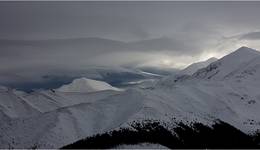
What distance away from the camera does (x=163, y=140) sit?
117 metres

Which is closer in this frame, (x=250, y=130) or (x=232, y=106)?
(x=250, y=130)

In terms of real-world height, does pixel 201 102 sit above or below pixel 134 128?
above

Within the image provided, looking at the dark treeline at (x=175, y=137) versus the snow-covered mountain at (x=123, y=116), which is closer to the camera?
the dark treeline at (x=175, y=137)

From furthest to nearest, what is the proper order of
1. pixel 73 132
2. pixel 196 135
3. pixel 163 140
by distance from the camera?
pixel 73 132 < pixel 196 135 < pixel 163 140

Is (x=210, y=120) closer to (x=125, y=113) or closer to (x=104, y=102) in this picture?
(x=125, y=113)

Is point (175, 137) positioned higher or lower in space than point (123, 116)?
lower

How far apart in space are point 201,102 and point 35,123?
70.5 metres

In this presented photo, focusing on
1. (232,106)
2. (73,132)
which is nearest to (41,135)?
(73,132)

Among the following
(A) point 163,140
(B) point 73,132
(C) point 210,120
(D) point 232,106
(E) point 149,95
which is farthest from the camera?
(D) point 232,106

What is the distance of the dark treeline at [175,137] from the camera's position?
11325 cm

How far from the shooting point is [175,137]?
120438mm

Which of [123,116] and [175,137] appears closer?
[175,137]

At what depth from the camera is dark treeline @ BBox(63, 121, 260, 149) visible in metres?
113

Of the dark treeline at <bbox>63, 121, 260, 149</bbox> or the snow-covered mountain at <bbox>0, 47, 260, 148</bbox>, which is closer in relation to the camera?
the dark treeline at <bbox>63, 121, 260, 149</bbox>
